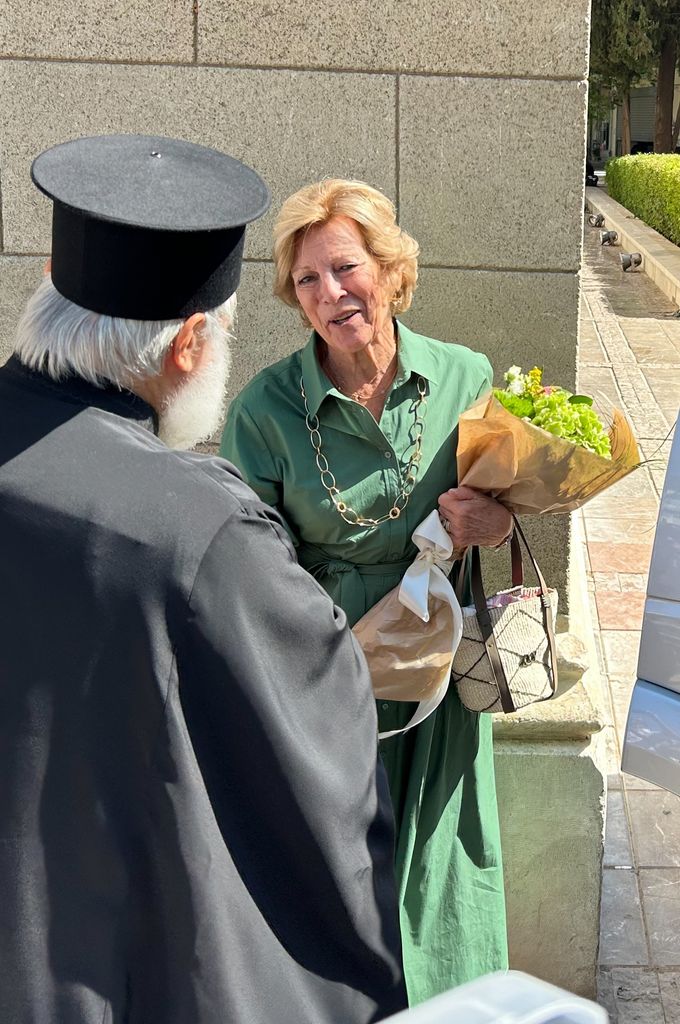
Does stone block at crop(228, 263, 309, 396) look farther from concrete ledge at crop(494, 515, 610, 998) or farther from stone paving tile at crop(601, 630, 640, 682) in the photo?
stone paving tile at crop(601, 630, 640, 682)

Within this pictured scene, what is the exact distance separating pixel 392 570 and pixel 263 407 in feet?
1.46

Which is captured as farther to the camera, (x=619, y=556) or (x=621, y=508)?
(x=621, y=508)

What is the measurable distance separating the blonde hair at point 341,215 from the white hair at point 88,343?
880 millimetres

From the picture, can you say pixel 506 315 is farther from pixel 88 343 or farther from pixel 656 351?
pixel 656 351

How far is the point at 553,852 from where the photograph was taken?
3.45 metres

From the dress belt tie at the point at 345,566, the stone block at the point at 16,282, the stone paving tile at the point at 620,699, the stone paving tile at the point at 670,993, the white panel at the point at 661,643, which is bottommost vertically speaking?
the stone paving tile at the point at 620,699

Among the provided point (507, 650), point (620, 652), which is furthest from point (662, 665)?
point (620, 652)

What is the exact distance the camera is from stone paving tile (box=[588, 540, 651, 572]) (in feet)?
22.6

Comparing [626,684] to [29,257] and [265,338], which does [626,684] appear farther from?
[29,257]

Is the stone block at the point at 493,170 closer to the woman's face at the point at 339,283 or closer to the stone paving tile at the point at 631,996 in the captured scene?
the woman's face at the point at 339,283

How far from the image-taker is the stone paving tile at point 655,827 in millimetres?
4145

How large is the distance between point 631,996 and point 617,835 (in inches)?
30.6

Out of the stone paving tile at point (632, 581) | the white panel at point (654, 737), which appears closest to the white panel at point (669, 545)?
the white panel at point (654, 737)

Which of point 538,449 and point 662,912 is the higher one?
point 538,449
